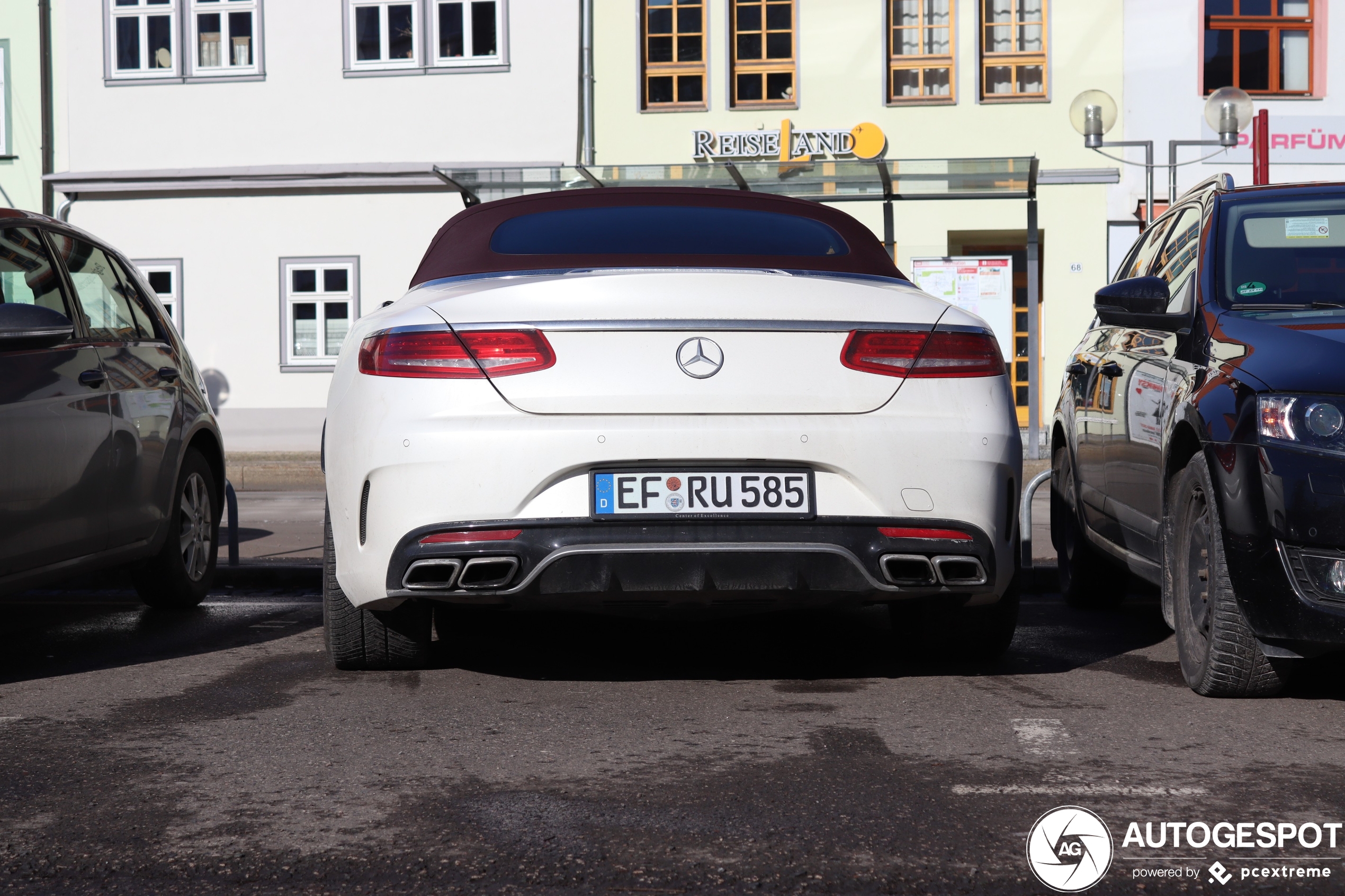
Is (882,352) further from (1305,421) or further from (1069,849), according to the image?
(1069,849)

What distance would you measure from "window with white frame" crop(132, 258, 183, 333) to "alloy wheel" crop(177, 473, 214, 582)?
1582cm

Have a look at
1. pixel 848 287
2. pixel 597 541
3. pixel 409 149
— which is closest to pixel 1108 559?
pixel 848 287

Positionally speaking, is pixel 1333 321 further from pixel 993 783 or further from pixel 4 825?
pixel 4 825

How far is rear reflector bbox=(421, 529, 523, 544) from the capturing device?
4.14 meters

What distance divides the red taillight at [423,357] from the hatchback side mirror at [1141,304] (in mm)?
2108

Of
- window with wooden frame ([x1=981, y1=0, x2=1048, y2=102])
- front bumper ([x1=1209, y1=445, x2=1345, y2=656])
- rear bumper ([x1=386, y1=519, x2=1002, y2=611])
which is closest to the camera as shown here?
front bumper ([x1=1209, y1=445, x2=1345, y2=656])

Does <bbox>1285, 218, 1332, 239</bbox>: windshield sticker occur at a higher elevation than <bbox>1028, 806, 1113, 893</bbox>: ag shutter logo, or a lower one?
higher

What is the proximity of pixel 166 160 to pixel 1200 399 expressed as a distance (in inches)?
785

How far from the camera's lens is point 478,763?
11.9ft

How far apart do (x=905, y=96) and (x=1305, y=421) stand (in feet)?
57.3

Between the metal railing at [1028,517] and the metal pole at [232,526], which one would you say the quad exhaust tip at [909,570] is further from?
the metal pole at [232,526]

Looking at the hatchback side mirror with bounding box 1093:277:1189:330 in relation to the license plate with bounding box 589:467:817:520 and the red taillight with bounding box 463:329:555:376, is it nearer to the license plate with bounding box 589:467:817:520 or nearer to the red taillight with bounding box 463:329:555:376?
the license plate with bounding box 589:467:817:520

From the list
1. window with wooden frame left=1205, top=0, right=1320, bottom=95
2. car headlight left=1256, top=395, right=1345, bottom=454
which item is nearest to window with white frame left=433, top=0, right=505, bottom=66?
window with wooden frame left=1205, top=0, right=1320, bottom=95

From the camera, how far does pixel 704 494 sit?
4172 mm
